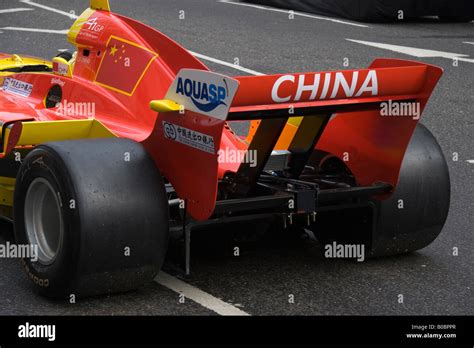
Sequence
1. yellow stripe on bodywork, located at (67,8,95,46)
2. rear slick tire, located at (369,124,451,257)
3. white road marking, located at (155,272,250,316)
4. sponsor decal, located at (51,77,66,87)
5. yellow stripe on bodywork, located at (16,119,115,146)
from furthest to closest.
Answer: yellow stripe on bodywork, located at (67,8,95,46)
sponsor decal, located at (51,77,66,87)
rear slick tire, located at (369,124,451,257)
yellow stripe on bodywork, located at (16,119,115,146)
white road marking, located at (155,272,250,316)

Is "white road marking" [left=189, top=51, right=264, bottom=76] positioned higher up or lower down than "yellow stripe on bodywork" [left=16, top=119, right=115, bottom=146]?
lower down

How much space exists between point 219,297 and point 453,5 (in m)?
13.9

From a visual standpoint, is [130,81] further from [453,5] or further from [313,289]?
[453,5]

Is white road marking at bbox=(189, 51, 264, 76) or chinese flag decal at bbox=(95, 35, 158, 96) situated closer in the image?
chinese flag decal at bbox=(95, 35, 158, 96)

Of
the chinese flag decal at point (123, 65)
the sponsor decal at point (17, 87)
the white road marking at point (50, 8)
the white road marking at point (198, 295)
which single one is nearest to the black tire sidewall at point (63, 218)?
the white road marking at point (198, 295)


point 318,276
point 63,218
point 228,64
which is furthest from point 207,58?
point 63,218

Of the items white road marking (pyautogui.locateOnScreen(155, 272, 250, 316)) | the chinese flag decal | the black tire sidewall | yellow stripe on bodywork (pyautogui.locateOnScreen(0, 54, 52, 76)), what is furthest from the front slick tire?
yellow stripe on bodywork (pyautogui.locateOnScreen(0, 54, 52, 76))

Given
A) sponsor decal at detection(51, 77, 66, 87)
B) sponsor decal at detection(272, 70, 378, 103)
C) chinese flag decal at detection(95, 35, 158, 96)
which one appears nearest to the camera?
sponsor decal at detection(272, 70, 378, 103)

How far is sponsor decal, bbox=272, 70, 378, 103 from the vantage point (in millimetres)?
5543

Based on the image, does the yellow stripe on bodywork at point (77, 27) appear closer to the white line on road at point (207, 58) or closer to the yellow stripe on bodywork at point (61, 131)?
the yellow stripe on bodywork at point (61, 131)

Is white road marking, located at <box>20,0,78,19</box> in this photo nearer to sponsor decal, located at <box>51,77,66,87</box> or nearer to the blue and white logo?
sponsor decal, located at <box>51,77,66,87</box>

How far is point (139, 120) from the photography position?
6.57m

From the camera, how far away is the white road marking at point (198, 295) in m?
5.66

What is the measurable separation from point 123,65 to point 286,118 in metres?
1.45
